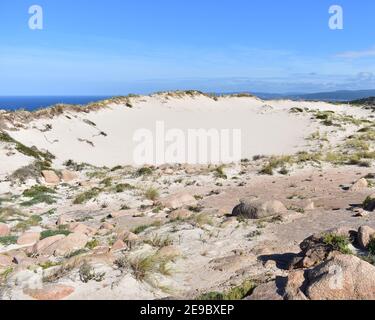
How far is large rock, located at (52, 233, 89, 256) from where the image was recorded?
1121 cm

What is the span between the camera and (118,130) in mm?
38438

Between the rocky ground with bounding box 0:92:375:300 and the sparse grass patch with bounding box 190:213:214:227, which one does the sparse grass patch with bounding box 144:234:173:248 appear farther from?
the sparse grass patch with bounding box 190:213:214:227

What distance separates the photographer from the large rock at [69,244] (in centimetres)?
1121

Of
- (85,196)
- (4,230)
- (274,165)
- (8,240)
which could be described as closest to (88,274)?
(8,240)

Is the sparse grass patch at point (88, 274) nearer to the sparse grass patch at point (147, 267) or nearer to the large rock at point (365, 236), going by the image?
the sparse grass patch at point (147, 267)

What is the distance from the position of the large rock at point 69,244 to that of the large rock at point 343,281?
6398mm

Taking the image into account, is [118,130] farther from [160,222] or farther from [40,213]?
[160,222]

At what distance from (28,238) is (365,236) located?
29.7 feet

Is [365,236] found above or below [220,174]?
above

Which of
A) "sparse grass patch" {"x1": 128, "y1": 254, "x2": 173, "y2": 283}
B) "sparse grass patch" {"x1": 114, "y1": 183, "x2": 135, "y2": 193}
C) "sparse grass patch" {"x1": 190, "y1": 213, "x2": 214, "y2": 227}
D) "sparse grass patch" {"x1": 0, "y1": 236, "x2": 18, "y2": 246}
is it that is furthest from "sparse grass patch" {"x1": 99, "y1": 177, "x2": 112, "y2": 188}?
"sparse grass patch" {"x1": 128, "y1": 254, "x2": 173, "y2": 283}

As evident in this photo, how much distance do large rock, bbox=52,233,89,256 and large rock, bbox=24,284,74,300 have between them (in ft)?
10.7

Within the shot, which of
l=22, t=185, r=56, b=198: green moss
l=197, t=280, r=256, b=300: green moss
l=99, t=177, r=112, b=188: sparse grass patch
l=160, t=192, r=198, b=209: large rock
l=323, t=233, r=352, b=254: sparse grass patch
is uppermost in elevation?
l=323, t=233, r=352, b=254: sparse grass patch

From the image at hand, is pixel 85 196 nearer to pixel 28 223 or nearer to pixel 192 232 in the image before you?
pixel 28 223
